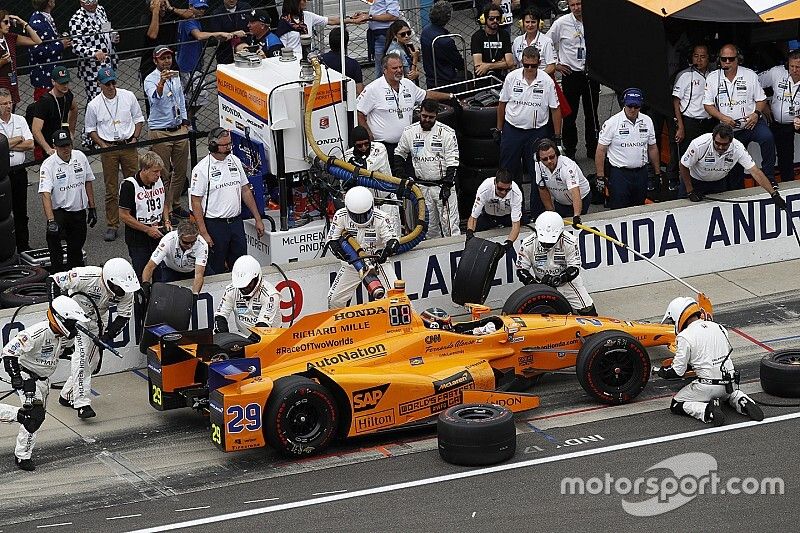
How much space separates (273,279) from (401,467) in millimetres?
3424

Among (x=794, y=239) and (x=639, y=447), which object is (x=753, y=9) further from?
(x=639, y=447)

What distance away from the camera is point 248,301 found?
48.4 feet

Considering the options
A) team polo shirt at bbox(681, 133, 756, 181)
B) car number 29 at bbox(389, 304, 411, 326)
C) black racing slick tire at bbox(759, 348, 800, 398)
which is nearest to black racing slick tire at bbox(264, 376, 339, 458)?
car number 29 at bbox(389, 304, 411, 326)

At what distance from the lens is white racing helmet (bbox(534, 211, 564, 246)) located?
15352mm

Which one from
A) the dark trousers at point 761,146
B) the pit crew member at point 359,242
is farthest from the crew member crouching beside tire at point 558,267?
the dark trousers at point 761,146

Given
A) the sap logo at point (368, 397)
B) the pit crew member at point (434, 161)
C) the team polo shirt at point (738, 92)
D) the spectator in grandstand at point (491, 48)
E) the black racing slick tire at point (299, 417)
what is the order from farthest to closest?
the spectator in grandstand at point (491, 48) < the team polo shirt at point (738, 92) < the pit crew member at point (434, 161) < the sap logo at point (368, 397) < the black racing slick tire at point (299, 417)

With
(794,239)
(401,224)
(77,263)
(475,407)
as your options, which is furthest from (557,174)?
(77,263)

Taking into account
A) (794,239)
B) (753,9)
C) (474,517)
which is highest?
(753,9)

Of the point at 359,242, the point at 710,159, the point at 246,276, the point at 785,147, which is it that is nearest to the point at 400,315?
the point at 246,276

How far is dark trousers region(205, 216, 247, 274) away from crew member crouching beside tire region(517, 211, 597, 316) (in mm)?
2951

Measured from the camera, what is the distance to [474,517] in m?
12.0

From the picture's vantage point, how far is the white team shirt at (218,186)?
52.8 ft

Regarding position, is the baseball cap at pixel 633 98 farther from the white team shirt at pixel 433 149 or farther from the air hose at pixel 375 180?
the air hose at pixel 375 180

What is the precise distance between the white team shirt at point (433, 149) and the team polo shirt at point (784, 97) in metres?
3.91
